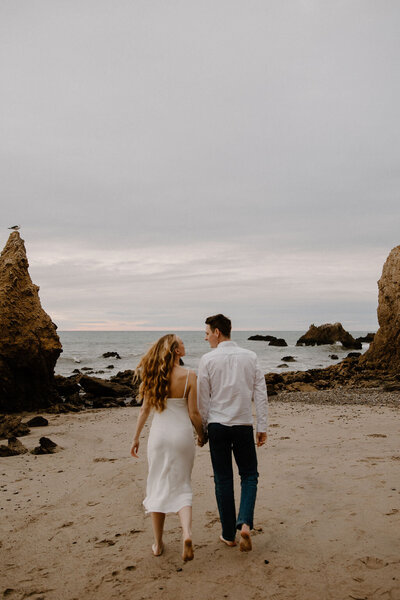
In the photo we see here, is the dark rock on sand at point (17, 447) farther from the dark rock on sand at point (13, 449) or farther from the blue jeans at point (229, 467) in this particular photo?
the blue jeans at point (229, 467)

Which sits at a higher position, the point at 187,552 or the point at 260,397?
the point at 260,397

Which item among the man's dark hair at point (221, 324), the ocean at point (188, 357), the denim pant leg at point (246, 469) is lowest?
the ocean at point (188, 357)

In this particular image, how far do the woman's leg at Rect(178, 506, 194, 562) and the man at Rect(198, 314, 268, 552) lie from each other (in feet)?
1.05

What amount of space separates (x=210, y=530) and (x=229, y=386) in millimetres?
1655

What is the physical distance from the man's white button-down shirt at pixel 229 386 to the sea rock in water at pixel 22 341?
1246 centimetres

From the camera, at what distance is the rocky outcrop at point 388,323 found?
22812 millimetres

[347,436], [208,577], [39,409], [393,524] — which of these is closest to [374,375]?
[347,436]

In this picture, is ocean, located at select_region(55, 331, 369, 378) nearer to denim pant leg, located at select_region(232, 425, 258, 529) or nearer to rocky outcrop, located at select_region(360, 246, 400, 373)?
denim pant leg, located at select_region(232, 425, 258, 529)

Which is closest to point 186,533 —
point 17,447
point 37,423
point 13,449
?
point 13,449

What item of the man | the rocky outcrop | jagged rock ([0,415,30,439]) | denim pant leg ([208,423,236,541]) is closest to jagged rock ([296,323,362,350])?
the rocky outcrop

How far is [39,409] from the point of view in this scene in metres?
15.2

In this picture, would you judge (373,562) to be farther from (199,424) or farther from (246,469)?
(199,424)

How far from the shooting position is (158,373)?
3918 millimetres

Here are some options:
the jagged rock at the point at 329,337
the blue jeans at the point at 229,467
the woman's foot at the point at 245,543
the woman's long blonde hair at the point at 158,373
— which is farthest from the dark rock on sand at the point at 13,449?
the jagged rock at the point at 329,337
